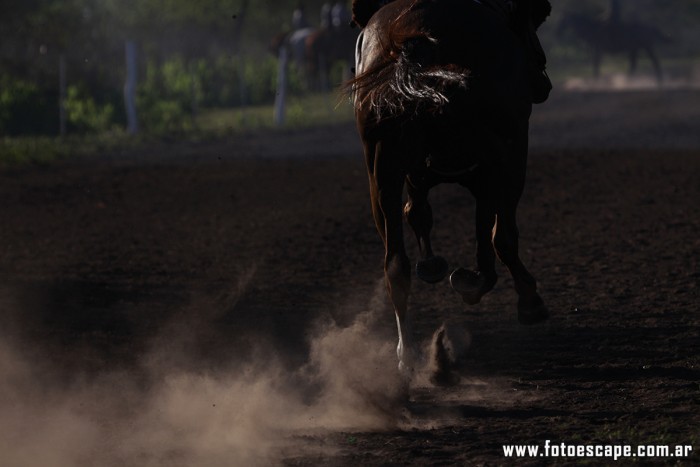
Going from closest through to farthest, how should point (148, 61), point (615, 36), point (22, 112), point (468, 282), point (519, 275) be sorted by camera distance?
point (468, 282) → point (519, 275) → point (22, 112) → point (148, 61) → point (615, 36)

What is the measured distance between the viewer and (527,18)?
6629 mm

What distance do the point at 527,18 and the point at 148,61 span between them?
96.8 ft

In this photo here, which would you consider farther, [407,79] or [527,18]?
[527,18]

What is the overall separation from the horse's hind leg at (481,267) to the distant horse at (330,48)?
29.0 metres

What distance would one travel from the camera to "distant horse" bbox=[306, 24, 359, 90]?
35844 mm

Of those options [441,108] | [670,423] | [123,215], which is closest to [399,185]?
[441,108]

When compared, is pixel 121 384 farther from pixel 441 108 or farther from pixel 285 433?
pixel 441 108

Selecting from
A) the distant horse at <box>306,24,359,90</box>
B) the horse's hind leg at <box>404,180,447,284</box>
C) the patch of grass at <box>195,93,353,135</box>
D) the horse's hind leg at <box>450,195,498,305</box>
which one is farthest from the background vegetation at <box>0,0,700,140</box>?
the horse's hind leg at <box>450,195,498,305</box>

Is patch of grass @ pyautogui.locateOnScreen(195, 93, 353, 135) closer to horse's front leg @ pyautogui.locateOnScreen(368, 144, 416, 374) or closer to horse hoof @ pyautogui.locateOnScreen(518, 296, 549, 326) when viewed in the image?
horse hoof @ pyautogui.locateOnScreen(518, 296, 549, 326)

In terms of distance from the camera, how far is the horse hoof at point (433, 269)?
21.3 feet

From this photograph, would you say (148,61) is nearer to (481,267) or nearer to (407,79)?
(481,267)

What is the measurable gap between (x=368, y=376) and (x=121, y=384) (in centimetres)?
131

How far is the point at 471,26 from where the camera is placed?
6.12 m

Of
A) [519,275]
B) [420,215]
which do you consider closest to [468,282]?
[519,275]
